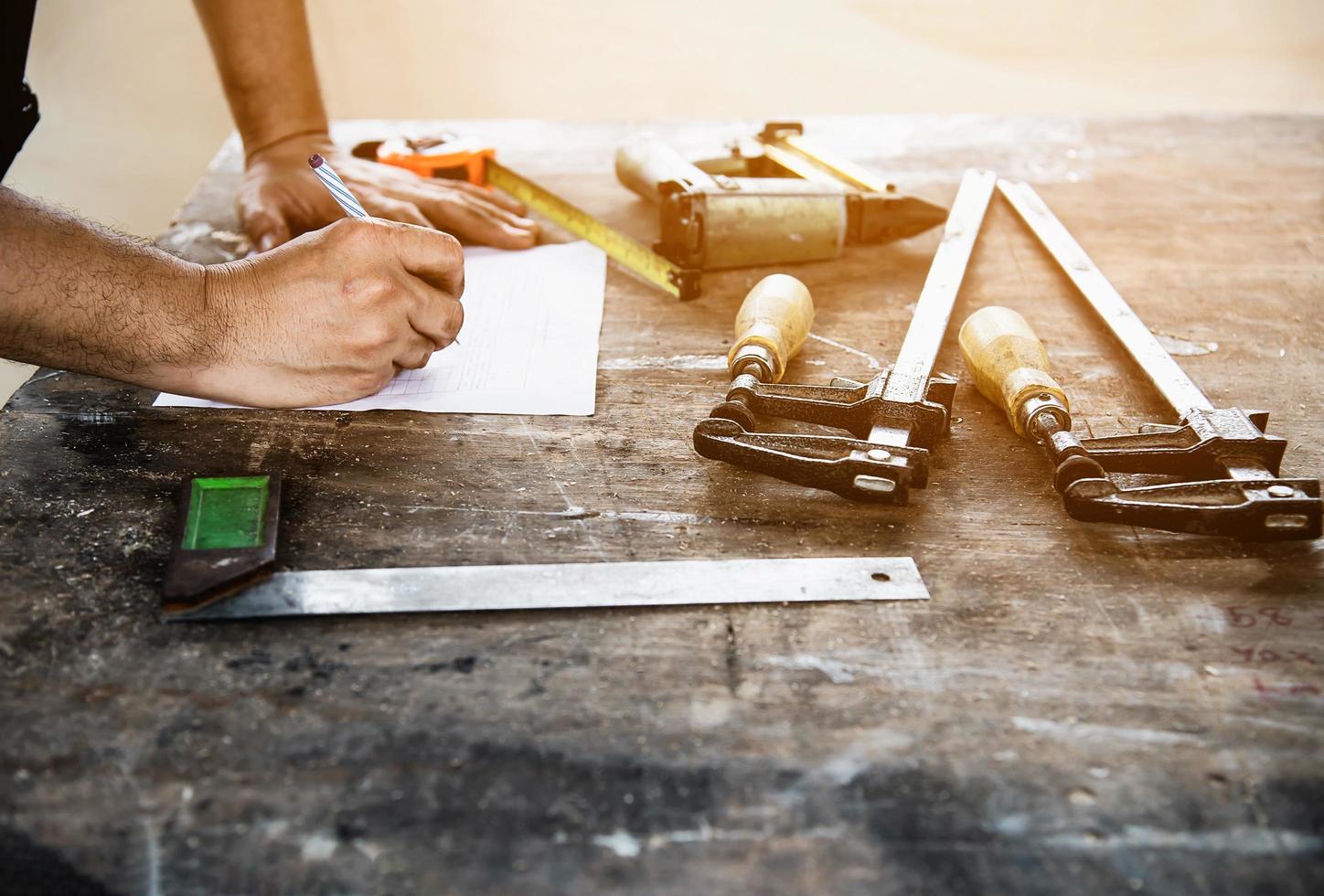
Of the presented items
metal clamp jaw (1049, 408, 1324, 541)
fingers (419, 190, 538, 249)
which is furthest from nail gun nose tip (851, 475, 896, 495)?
fingers (419, 190, 538, 249)

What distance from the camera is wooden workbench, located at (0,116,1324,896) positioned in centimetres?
61

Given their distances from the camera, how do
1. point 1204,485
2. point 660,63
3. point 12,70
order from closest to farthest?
point 1204,485, point 12,70, point 660,63

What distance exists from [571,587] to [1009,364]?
1.71 feet

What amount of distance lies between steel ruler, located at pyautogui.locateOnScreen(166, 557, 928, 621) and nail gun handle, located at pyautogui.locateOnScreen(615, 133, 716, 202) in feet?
2.36

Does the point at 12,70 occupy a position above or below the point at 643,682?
above

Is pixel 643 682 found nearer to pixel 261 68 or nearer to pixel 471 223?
pixel 471 223

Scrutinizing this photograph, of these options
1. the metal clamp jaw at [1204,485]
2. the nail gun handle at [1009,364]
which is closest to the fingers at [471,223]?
the nail gun handle at [1009,364]

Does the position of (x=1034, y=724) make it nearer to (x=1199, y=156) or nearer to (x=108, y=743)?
(x=108, y=743)

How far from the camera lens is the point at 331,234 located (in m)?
1.04

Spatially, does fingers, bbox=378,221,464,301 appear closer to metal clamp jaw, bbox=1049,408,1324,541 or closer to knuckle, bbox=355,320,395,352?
knuckle, bbox=355,320,395,352

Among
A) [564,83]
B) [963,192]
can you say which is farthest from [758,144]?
[564,83]

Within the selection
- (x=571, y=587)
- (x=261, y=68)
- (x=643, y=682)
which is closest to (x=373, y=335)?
(x=571, y=587)

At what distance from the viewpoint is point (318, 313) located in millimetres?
1031

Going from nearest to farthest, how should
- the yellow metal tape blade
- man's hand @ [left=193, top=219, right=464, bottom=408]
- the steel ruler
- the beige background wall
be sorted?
the steel ruler
man's hand @ [left=193, top=219, right=464, bottom=408]
the yellow metal tape blade
the beige background wall
